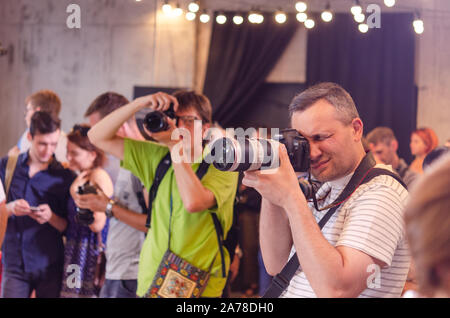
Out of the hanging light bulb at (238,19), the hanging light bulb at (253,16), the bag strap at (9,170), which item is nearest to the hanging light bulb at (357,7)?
the bag strap at (9,170)

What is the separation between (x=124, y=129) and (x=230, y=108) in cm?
293

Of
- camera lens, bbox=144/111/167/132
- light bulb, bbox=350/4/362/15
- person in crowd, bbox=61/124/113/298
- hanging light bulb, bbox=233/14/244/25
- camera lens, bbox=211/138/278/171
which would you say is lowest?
person in crowd, bbox=61/124/113/298

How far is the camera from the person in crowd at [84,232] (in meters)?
2.25

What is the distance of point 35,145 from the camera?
2387 mm

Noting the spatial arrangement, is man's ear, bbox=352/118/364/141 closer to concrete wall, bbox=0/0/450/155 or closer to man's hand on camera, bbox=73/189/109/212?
man's hand on camera, bbox=73/189/109/212

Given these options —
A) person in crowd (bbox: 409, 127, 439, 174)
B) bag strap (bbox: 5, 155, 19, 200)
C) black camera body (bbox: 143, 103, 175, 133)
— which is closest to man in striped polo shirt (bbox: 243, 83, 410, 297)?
black camera body (bbox: 143, 103, 175, 133)

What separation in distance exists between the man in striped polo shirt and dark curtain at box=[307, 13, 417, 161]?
3682mm

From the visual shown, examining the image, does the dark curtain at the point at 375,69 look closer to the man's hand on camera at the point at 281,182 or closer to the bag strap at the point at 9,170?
the bag strap at the point at 9,170

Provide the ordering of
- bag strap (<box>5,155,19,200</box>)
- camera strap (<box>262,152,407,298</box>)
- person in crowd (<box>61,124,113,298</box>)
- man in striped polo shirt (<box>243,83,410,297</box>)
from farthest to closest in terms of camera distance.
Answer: bag strap (<box>5,155,19,200</box>), person in crowd (<box>61,124,113,298</box>), camera strap (<box>262,152,407,298</box>), man in striped polo shirt (<box>243,83,410,297</box>)

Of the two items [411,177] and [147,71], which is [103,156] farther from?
[147,71]

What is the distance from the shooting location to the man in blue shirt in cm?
226

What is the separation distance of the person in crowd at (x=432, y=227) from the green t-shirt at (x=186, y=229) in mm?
1206

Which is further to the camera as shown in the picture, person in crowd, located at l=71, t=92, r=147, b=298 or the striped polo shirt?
person in crowd, located at l=71, t=92, r=147, b=298
